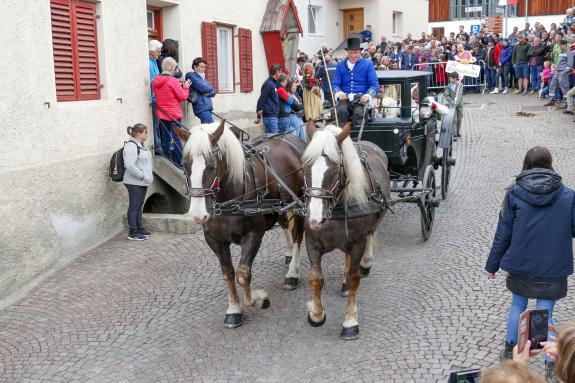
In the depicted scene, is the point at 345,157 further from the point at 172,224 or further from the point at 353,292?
the point at 172,224

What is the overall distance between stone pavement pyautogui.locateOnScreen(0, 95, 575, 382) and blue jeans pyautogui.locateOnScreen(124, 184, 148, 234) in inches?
10.8

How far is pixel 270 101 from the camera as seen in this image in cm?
1248

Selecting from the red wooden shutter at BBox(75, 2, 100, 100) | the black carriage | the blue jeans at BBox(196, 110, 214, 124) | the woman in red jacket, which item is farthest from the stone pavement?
the blue jeans at BBox(196, 110, 214, 124)

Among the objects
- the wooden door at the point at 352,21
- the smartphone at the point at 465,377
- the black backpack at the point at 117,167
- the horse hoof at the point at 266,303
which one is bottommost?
the horse hoof at the point at 266,303

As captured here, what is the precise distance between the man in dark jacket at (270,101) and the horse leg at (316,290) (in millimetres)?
7182

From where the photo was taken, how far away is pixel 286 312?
629 centimetres

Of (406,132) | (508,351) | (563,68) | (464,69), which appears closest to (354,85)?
(406,132)

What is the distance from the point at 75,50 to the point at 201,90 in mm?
2461

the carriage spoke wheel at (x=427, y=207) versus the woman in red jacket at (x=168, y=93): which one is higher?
the woman in red jacket at (x=168, y=93)

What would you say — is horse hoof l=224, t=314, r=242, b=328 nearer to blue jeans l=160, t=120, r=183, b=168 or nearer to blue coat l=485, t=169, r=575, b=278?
blue coat l=485, t=169, r=575, b=278

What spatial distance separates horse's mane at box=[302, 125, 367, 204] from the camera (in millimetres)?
5172

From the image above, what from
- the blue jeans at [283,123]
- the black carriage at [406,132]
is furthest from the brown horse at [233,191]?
the blue jeans at [283,123]

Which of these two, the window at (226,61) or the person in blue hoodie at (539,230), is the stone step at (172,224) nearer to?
the window at (226,61)

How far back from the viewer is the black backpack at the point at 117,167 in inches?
339
